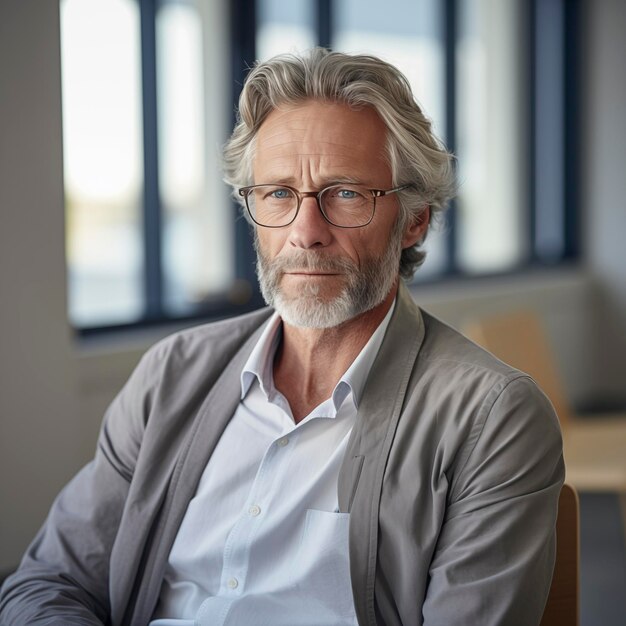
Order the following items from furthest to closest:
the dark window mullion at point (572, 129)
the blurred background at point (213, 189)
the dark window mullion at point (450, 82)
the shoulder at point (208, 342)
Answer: the dark window mullion at point (572, 129) < the dark window mullion at point (450, 82) < the blurred background at point (213, 189) < the shoulder at point (208, 342)

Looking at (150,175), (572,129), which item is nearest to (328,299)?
(150,175)

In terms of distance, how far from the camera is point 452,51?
18.4 feet

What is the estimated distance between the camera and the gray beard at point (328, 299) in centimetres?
170

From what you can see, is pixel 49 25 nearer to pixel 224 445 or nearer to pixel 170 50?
pixel 170 50

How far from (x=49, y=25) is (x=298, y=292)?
176 centimetres

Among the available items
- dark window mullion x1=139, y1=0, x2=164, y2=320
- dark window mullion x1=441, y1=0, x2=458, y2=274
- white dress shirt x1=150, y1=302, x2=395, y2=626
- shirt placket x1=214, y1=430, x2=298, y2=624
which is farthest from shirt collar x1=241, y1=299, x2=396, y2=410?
dark window mullion x1=441, y1=0, x2=458, y2=274

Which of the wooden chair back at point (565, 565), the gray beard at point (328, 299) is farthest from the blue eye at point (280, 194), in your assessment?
the wooden chair back at point (565, 565)

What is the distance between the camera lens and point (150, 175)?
3.93 meters

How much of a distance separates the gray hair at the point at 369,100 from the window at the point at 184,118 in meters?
1.58

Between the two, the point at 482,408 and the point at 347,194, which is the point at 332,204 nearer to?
the point at 347,194

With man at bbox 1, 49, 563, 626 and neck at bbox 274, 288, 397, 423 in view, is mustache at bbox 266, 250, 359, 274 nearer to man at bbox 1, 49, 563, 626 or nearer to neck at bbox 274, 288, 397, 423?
man at bbox 1, 49, 563, 626

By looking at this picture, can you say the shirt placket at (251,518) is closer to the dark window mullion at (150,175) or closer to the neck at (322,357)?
the neck at (322,357)

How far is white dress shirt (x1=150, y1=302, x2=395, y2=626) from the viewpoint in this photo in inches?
61.6

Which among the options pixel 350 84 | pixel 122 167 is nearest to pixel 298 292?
pixel 350 84
